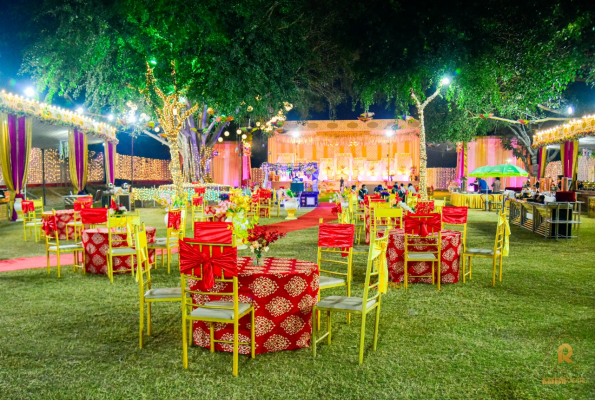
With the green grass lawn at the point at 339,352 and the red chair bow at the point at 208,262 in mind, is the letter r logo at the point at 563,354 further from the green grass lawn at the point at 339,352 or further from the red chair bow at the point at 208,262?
the red chair bow at the point at 208,262

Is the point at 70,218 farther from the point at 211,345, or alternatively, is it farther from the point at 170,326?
the point at 211,345

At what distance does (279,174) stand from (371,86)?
22.6 metres

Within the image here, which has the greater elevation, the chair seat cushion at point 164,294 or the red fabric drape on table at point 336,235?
the red fabric drape on table at point 336,235

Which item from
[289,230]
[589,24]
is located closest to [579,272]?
[589,24]

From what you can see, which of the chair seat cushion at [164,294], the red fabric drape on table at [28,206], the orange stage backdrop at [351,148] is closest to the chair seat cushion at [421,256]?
the chair seat cushion at [164,294]

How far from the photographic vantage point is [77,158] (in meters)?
19.3

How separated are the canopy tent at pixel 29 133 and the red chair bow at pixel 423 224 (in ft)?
42.7

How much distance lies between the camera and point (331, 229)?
5016mm

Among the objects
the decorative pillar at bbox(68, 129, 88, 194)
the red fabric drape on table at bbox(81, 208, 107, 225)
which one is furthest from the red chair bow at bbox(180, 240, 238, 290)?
the decorative pillar at bbox(68, 129, 88, 194)

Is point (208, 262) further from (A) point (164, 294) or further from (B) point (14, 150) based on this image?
(B) point (14, 150)

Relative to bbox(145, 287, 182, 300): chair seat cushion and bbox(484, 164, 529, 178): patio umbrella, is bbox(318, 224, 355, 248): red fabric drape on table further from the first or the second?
bbox(484, 164, 529, 178): patio umbrella

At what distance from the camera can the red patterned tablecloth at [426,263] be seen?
253 inches

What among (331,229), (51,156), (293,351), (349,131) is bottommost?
(293,351)

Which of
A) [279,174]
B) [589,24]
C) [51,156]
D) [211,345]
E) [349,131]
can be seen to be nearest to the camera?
[211,345]
